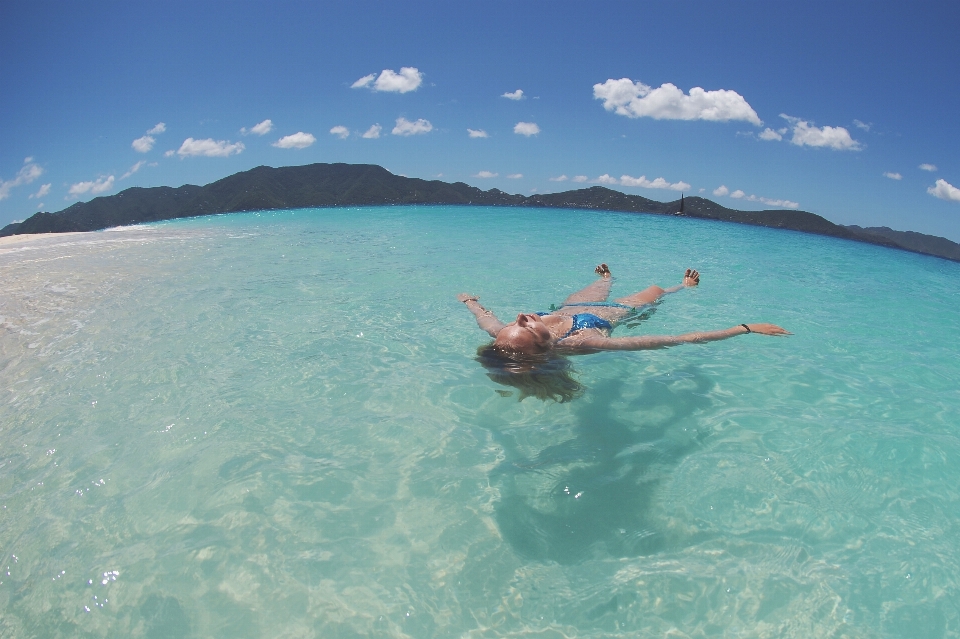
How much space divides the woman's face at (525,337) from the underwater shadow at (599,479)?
2.09 ft

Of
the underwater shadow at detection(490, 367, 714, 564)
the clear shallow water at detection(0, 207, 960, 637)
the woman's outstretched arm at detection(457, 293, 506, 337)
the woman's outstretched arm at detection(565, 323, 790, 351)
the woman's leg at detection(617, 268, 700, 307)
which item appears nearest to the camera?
the clear shallow water at detection(0, 207, 960, 637)

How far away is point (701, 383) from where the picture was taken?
457cm

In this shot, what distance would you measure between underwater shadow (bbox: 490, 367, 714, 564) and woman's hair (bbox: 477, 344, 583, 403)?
0.80ft

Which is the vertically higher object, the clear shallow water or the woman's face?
the woman's face

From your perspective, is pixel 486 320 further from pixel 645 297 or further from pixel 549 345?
pixel 645 297

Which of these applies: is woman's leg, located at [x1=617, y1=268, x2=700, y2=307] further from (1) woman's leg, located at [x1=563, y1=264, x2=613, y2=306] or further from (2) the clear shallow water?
(2) the clear shallow water

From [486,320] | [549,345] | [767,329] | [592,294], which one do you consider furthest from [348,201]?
[767,329]

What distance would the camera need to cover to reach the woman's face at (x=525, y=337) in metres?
4.16

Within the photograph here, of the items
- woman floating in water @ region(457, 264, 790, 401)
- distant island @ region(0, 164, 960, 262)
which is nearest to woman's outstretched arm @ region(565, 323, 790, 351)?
woman floating in water @ region(457, 264, 790, 401)

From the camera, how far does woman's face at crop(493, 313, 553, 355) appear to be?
4160 millimetres

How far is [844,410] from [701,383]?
3.67ft

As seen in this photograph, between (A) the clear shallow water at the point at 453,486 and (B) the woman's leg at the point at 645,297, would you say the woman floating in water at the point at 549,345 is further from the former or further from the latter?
(B) the woman's leg at the point at 645,297

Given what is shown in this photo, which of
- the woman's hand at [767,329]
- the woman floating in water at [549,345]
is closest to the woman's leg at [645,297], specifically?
the woman floating in water at [549,345]

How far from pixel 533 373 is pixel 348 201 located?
6308 cm
